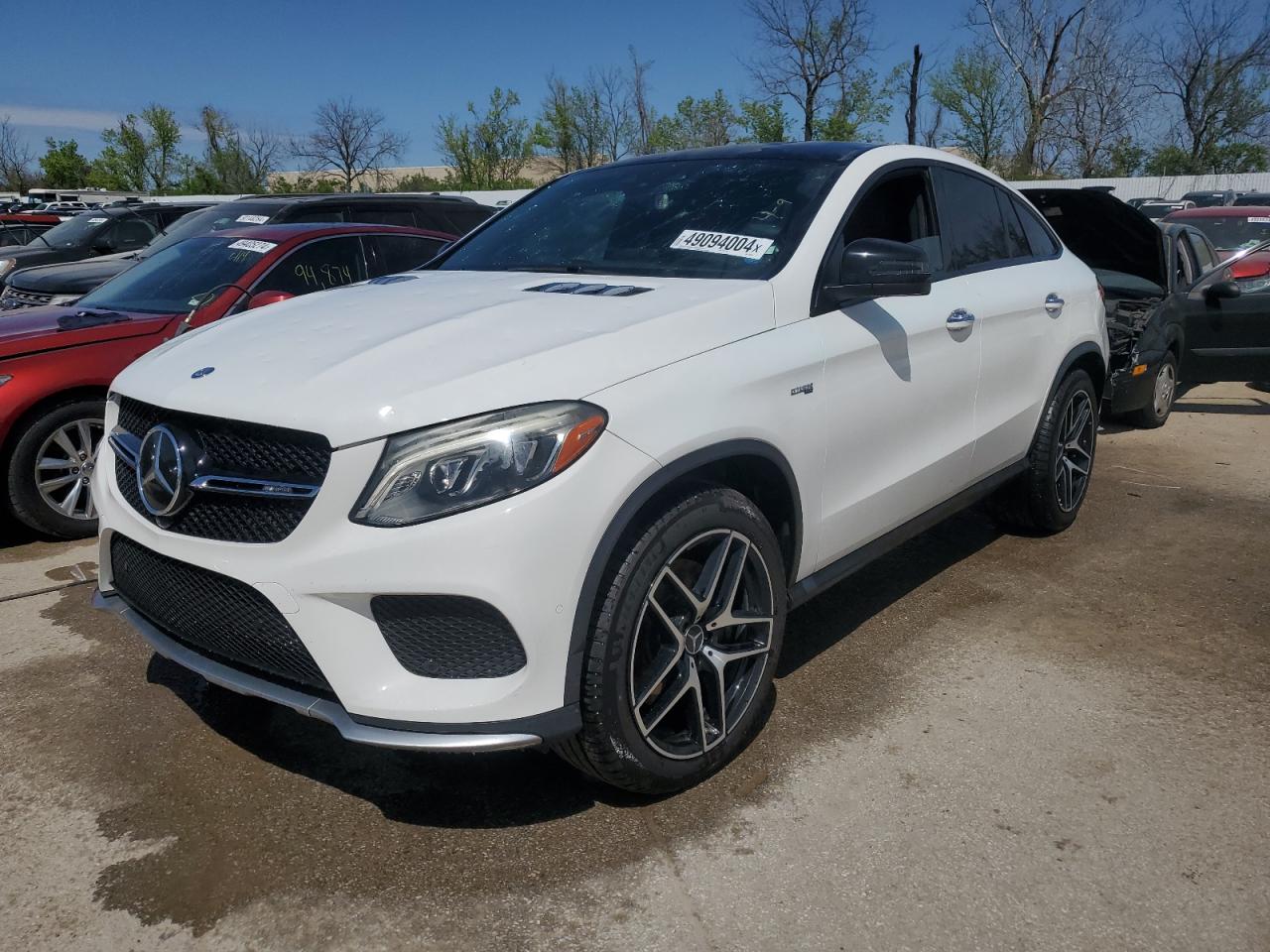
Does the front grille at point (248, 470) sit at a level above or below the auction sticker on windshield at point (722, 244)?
below

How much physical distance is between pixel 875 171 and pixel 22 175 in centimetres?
7646

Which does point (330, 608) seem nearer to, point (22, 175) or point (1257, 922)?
point (1257, 922)

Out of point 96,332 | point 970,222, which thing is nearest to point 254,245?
point 96,332

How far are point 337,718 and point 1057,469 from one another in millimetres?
3629

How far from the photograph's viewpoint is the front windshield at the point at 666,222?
313 cm

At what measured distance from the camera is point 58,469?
490cm

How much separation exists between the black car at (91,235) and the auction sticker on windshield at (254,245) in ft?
20.9

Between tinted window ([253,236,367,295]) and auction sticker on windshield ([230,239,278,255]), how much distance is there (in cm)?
12

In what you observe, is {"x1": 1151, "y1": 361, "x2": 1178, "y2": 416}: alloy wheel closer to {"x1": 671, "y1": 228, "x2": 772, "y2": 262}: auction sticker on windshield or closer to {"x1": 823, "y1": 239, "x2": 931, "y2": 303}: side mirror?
{"x1": 823, "y1": 239, "x2": 931, "y2": 303}: side mirror

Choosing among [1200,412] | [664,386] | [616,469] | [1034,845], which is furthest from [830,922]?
[1200,412]

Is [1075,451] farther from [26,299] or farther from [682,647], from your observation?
[26,299]

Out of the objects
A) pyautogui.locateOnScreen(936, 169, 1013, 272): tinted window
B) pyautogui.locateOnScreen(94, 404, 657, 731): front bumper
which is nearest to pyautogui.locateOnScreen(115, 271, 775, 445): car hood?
pyautogui.locateOnScreen(94, 404, 657, 731): front bumper

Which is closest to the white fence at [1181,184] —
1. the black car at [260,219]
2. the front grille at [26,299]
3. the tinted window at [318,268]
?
the black car at [260,219]

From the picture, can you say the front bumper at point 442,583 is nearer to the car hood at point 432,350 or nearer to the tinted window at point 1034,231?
the car hood at point 432,350
